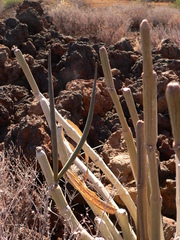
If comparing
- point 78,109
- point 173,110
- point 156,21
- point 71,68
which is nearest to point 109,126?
point 78,109

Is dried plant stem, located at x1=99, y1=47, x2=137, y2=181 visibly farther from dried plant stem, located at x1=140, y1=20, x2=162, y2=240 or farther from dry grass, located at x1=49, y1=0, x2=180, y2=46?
dry grass, located at x1=49, y1=0, x2=180, y2=46

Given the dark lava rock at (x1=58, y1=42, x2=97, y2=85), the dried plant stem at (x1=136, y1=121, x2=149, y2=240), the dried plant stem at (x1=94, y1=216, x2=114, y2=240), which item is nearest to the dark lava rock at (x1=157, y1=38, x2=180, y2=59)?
the dark lava rock at (x1=58, y1=42, x2=97, y2=85)

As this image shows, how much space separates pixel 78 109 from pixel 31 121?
583mm

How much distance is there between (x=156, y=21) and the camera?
11062 millimetres

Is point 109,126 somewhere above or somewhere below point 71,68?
below

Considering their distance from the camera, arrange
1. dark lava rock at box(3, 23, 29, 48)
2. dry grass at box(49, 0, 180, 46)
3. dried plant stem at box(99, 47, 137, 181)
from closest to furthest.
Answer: dried plant stem at box(99, 47, 137, 181) → dark lava rock at box(3, 23, 29, 48) → dry grass at box(49, 0, 180, 46)

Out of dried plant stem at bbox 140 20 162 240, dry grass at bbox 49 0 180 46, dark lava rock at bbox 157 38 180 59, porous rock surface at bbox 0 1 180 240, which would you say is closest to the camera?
dried plant stem at bbox 140 20 162 240

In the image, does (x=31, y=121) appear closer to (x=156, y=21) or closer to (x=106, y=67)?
(x=106, y=67)

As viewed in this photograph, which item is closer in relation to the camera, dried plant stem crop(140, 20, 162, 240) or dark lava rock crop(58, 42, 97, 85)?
dried plant stem crop(140, 20, 162, 240)

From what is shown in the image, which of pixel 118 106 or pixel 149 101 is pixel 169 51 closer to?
pixel 118 106

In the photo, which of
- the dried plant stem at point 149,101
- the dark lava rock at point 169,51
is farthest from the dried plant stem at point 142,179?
the dark lava rock at point 169,51

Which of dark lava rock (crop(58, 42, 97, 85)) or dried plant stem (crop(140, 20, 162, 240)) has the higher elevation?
dried plant stem (crop(140, 20, 162, 240))

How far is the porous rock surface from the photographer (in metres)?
2.62

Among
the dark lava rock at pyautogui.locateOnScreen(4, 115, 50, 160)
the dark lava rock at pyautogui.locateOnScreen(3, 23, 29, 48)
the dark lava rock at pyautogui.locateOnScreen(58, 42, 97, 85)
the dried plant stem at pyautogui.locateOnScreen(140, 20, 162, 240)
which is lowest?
the dark lava rock at pyautogui.locateOnScreen(4, 115, 50, 160)
